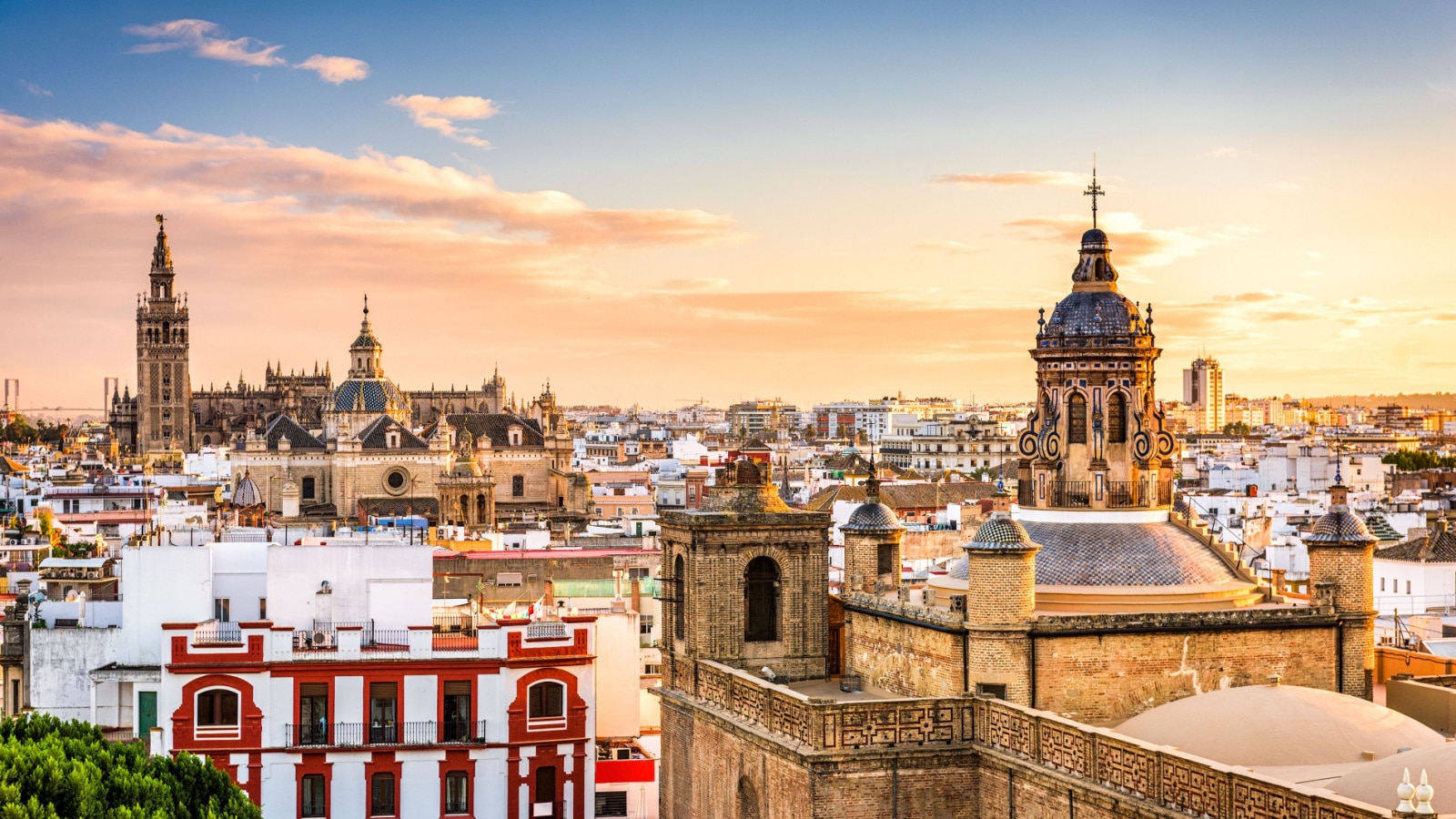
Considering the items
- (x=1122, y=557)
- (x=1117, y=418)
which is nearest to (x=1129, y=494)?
(x=1117, y=418)

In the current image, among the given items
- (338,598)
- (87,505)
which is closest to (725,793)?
(338,598)

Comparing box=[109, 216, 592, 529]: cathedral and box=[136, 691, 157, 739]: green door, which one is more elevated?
box=[109, 216, 592, 529]: cathedral

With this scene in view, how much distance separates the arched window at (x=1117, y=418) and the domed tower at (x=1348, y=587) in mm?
2920

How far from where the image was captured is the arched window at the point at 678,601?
2838cm

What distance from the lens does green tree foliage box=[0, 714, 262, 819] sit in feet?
73.3

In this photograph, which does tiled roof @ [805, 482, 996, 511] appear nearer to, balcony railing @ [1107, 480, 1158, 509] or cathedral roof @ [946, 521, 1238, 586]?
balcony railing @ [1107, 480, 1158, 509]

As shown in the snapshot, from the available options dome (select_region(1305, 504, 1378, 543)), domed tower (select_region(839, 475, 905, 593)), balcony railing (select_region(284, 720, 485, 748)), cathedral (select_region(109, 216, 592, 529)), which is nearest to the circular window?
cathedral (select_region(109, 216, 592, 529))

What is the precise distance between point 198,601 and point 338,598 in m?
2.67

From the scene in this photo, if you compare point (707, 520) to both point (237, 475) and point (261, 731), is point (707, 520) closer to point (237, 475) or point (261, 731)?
point (261, 731)

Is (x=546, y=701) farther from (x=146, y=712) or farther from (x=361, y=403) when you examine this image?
(x=361, y=403)

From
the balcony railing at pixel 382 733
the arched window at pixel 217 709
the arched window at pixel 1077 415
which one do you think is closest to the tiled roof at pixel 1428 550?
the balcony railing at pixel 382 733

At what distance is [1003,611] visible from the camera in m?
23.9

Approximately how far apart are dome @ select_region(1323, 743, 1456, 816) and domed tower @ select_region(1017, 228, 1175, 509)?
8195 mm

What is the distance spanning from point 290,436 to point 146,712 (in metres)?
73.1
